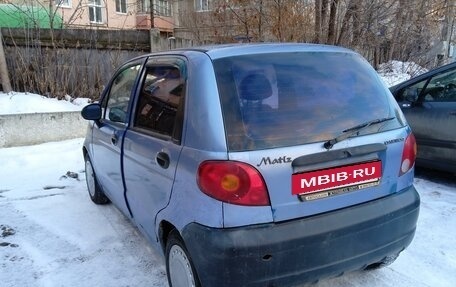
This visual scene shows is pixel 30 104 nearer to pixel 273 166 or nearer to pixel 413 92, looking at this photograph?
pixel 413 92

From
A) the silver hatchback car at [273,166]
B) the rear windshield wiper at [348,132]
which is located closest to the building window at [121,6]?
the silver hatchback car at [273,166]

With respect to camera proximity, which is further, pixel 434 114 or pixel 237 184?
pixel 434 114

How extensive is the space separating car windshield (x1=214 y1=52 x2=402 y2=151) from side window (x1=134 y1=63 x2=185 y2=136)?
14.7 inches

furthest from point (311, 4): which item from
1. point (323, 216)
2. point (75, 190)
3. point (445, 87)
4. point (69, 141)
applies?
point (323, 216)

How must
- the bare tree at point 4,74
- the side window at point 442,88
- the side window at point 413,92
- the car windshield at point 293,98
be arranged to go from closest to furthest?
→ the car windshield at point 293,98 → the side window at point 442,88 → the side window at point 413,92 → the bare tree at point 4,74

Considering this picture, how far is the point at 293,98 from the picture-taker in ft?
7.43

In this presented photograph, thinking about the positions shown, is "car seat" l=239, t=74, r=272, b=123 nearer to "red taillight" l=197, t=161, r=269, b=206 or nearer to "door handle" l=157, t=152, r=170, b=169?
"red taillight" l=197, t=161, r=269, b=206

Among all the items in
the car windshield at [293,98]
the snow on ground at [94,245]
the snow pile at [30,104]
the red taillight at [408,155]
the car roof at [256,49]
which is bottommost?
the snow on ground at [94,245]

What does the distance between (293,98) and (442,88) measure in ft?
10.7

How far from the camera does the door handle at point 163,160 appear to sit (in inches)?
94.0

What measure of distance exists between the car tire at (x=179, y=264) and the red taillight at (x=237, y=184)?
0.49 meters

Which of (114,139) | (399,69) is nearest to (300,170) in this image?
(114,139)

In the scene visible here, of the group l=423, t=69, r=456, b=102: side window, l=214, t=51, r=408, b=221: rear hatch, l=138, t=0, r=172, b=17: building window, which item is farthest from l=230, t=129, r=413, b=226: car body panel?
l=138, t=0, r=172, b=17: building window

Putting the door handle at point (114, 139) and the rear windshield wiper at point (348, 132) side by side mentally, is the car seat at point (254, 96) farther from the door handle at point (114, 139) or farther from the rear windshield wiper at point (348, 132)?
the door handle at point (114, 139)
